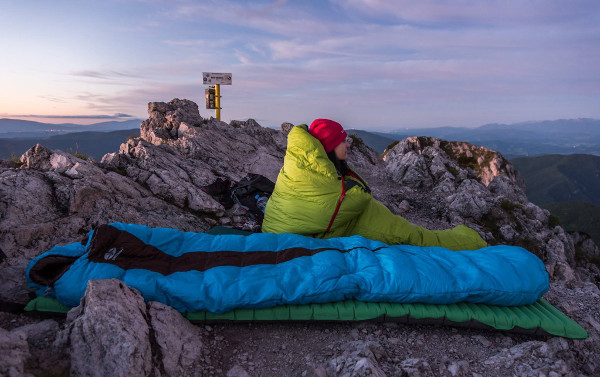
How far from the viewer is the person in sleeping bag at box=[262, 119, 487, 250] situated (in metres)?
5.11

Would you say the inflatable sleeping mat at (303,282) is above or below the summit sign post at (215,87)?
below

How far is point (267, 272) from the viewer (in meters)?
3.90

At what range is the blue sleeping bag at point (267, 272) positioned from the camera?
143 inches

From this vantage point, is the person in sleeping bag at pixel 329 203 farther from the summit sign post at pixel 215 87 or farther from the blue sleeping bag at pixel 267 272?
the summit sign post at pixel 215 87

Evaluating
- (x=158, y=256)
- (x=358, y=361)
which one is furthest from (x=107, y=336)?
(x=358, y=361)

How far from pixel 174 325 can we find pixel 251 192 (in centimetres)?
472

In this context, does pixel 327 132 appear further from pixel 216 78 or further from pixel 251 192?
pixel 216 78

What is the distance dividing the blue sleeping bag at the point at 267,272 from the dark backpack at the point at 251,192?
9.98 ft

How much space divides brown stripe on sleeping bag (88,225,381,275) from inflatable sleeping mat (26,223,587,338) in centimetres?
1

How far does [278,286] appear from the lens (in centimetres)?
374

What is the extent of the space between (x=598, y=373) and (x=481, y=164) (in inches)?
737

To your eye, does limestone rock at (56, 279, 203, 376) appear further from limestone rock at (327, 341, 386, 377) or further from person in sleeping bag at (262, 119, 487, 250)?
person in sleeping bag at (262, 119, 487, 250)

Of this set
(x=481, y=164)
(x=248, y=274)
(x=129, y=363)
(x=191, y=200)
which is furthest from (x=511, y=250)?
(x=481, y=164)

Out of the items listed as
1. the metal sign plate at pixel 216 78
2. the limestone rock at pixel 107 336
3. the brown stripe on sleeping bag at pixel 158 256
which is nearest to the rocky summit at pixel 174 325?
the limestone rock at pixel 107 336
